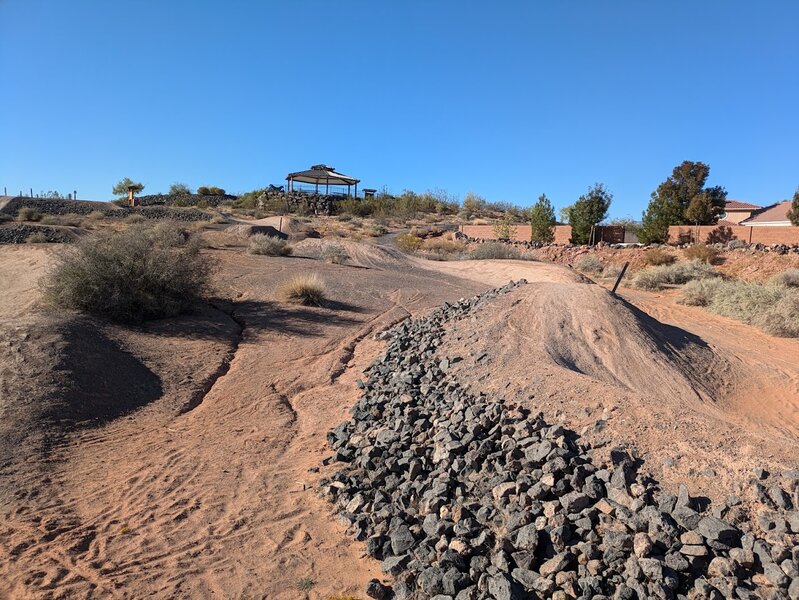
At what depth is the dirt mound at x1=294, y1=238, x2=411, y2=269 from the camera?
19938 millimetres

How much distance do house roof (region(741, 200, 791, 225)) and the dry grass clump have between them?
2969 centimetres

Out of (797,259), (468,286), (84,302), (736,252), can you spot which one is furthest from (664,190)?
(84,302)

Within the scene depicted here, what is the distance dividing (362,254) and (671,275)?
11120 mm

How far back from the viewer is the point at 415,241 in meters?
30.2

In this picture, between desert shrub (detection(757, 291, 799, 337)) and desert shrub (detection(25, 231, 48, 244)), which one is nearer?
desert shrub (detection(757, 291, 799, 337))

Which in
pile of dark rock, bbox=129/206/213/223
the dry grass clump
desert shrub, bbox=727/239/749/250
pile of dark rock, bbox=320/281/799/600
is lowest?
pile of dark rock, bbox=320/281/799/600

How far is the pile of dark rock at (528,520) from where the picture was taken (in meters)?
3.17

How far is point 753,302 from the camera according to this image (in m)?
14.1

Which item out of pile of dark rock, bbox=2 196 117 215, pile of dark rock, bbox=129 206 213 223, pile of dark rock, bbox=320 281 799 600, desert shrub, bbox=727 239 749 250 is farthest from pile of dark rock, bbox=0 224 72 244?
Answer: desert shrub, bbox=727 239 749 250

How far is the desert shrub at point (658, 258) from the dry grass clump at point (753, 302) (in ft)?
21.5

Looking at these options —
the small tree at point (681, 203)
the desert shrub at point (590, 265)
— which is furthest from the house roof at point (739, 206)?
the desert shrub at point (590, 265)

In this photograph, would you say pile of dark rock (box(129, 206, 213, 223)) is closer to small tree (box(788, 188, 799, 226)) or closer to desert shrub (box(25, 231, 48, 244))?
desert shrub (box(25, 231, 48, 244))

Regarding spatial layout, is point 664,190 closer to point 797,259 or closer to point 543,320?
point 797,259

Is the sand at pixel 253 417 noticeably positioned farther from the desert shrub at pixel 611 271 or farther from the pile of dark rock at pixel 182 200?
the pile of dark rock at pixel 182 200
